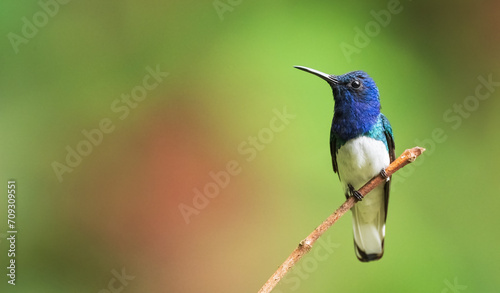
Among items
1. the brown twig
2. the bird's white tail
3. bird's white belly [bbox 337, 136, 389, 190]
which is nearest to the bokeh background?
the bird's white tail


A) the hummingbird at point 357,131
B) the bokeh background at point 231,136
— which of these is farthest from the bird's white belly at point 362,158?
the bokeh background at point 231,136

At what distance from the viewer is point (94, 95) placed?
212cm

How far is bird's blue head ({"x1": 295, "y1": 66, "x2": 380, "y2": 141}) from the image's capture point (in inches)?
54.8

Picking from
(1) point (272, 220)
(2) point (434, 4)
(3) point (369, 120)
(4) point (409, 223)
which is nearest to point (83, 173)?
(1) point (272, 220)

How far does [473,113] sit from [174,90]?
1.35m

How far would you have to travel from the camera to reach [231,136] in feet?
7.12

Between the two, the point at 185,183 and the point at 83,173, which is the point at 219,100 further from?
the point at 83,173

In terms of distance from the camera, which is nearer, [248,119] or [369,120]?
[369,120]

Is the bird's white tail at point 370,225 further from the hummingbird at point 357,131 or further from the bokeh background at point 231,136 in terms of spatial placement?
the bokeh background at point 231,136

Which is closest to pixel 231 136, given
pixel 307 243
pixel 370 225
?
pixel 370 225

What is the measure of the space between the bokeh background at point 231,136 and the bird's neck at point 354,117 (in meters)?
0.70

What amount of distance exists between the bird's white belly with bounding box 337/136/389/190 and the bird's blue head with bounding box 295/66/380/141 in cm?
3

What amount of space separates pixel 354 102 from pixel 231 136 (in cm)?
87

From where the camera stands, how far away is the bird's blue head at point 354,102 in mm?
1392
